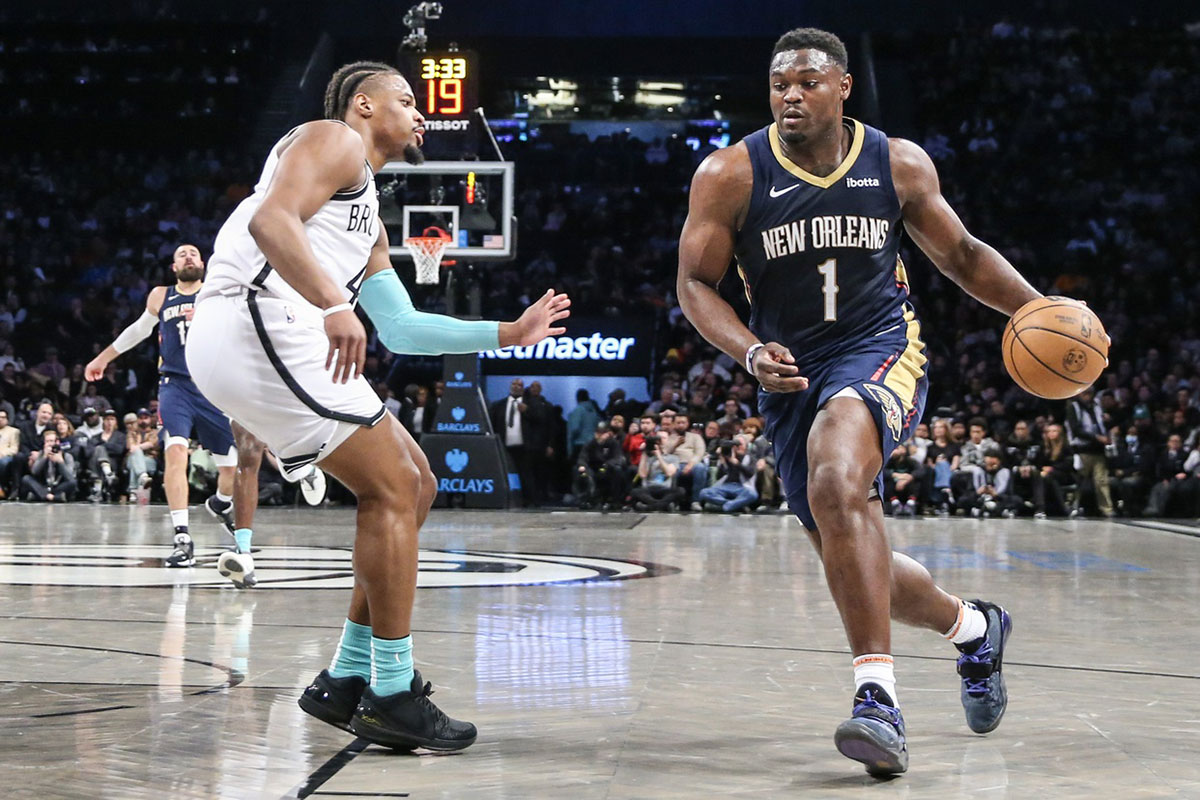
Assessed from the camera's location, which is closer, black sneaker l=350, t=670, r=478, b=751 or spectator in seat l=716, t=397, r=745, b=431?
black sneaker l=350, t=670, r=478, b=751

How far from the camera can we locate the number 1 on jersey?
3771 mm

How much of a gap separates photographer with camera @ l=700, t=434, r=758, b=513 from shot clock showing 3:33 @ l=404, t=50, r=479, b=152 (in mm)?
4675

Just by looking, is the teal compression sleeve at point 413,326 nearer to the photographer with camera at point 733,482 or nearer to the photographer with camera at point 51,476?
the photographer with camera at point 733,482

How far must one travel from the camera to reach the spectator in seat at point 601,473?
620 inches

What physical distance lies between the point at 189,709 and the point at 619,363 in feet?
51.0

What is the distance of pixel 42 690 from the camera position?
393 cm

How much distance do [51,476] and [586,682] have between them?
13.1 m

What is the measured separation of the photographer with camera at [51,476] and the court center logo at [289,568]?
6917 millimetres

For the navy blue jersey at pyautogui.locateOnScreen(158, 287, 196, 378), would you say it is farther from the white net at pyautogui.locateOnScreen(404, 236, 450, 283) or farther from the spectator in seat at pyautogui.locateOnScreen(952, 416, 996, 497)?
the spectator in seat at pyautogui.locateOnScreen(952, 416, 996, 497)

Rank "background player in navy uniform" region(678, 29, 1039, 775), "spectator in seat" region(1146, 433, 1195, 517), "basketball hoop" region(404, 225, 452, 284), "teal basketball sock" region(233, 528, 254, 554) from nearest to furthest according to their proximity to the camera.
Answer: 1. "background player in navy uniform" region(678, 29, 1039, 775)
2. "teal basketball sock" region(233, 528, 254, 554)
3. "basketball hoop" region(404, 225, 452, 284)
4. "spectator in seat" region(1146, 433, 1195, 517)

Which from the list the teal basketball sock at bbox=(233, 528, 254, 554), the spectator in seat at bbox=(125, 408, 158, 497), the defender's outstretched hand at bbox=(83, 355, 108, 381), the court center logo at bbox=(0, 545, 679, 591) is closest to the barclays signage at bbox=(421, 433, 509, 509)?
the spectator in seat at bbox=(125, 408, 158, 497)

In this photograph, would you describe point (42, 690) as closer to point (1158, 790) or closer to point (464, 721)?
point (464, 721)

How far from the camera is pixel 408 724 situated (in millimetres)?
3326

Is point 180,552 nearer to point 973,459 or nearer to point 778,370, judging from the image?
point 778,370
